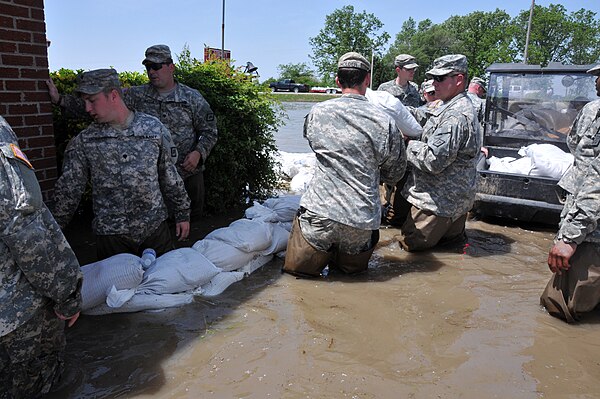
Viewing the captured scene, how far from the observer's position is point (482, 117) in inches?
265

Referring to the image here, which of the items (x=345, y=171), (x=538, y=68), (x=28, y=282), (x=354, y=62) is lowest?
(x=28, y=282)

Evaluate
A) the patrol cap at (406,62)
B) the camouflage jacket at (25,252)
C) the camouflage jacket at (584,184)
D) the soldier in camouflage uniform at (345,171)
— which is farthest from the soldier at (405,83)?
the camouflage jacket at (25,252)

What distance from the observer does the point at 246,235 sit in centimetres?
398

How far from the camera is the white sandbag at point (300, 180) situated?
6858 millimetres

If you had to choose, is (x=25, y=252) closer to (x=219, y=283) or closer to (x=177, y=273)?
(x=177, y=273)

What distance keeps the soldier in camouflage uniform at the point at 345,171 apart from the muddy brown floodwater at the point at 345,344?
29 cm

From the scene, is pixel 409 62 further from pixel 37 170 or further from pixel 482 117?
pixel 37 170

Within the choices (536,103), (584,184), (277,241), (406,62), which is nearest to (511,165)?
(536,103)

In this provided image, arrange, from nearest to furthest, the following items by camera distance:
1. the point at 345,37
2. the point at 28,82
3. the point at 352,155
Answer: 1. the point at 28,82
2. the point at 352,155
3. the point at 345,37

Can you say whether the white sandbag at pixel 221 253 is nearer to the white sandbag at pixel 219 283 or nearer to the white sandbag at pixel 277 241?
the white sandbag at pixel 219 283

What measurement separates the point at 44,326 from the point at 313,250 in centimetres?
211

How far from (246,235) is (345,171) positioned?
961 millimetres

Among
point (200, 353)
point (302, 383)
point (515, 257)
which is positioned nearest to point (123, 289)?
point (200, 353)

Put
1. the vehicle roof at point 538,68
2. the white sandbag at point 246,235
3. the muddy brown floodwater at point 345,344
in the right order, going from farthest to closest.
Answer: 1. the vehicle roof at point 538,68
2. the white sandbag at point 246,235
3. the muddy brown floodwater at point 345,344
